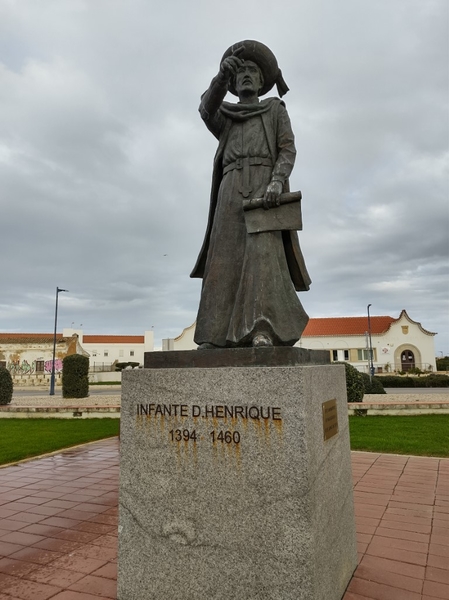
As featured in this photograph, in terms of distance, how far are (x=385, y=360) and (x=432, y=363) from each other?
4.41 m

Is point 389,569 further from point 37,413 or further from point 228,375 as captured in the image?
point 37,413

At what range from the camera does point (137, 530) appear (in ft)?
8.67

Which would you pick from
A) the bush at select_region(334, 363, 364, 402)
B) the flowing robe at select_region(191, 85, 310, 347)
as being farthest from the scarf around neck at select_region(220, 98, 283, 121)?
the bush at select_region(334, 363, 364, 402)

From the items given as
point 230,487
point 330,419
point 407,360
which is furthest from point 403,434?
point 407,360

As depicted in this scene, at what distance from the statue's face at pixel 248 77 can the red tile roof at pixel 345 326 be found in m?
38.8

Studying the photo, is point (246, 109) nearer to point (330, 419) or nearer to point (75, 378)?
point (330, 419)

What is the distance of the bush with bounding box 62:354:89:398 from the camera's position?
19250 millimetres

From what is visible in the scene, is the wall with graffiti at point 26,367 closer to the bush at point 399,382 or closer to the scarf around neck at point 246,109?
the bush at point 399,382

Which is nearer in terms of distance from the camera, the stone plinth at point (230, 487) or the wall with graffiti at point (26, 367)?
the stone plinth at point (230, 487)

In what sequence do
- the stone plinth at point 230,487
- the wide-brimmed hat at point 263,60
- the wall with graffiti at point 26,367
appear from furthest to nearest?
the wall with graffiti at point 26,367 < the wide-brimmed hat at point 263,60 < the stone plinth at point 230,487

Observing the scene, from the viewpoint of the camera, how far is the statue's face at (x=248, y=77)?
131 inches

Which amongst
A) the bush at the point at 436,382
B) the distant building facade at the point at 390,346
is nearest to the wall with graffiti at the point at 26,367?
the distant building facade at the point at 390,346

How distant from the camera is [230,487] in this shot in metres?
2.45

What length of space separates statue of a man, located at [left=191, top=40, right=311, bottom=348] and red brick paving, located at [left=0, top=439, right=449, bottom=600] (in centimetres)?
176
